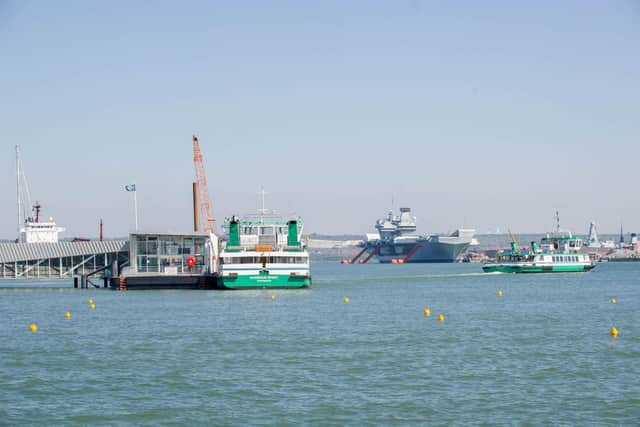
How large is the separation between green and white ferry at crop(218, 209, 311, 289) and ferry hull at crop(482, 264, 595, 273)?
5595 cm

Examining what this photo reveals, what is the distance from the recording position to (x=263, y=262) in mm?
83375

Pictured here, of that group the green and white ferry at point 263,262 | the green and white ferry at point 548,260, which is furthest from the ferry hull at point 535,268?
the green and white ferry at point 263,262

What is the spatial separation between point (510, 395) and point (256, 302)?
4298cm

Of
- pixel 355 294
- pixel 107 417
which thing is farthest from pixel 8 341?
pixel 355 294

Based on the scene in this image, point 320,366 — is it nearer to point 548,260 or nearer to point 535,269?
point 535,269

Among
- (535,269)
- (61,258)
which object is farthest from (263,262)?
(535,269)

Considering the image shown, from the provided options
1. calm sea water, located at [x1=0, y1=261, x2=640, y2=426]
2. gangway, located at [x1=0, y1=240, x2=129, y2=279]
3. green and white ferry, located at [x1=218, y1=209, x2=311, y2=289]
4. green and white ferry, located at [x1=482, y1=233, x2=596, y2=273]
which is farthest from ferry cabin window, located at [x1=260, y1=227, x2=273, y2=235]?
green and white ferry, located at [x1=482, y1=233, x2=596, y2=273]

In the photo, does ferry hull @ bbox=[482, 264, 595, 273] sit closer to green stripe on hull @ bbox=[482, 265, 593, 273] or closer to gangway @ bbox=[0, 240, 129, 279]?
green stripe on hull @ bbox=[482, 265, 593, 273]

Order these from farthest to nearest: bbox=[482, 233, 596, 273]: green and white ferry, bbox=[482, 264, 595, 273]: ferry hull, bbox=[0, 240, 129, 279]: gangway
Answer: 1. bbox=[482, 233, 596, 273]: green and white ferry
2. bbox=[482, 264, 595, 273]: ferry hull
3. bbox=[0, 240, 129, 279]: gangway

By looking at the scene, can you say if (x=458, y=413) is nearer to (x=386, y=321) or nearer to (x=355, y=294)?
(x=386, y=321)

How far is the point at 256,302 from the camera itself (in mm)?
71312

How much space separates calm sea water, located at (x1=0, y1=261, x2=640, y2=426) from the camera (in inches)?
1095

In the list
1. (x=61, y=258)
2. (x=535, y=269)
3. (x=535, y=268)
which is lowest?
(x=535, y=269)

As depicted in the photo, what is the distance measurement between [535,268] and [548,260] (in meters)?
3.49
